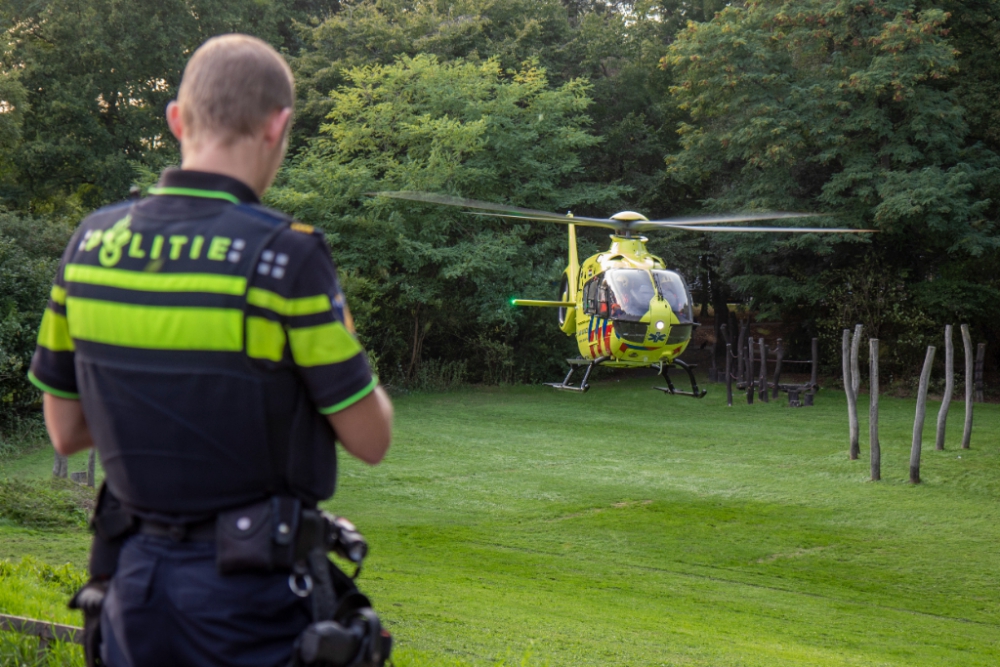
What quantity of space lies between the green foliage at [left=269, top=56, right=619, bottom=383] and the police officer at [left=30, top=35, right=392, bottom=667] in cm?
2527

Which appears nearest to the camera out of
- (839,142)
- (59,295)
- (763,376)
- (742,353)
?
(59,295)

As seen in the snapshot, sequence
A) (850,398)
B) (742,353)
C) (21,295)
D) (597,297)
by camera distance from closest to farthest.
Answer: (597,297) → (850,398) → (21,295) → (742,353)

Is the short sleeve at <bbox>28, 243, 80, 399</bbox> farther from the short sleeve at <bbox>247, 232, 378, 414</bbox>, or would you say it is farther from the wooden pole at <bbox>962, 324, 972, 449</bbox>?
the wooden pole at <bbox>962, 324, 972, 449</bbox>

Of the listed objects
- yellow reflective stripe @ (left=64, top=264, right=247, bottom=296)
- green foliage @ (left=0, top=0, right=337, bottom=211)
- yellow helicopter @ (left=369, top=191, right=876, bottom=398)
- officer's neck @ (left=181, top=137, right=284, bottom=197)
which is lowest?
yellow helicopter @ (left=369, top=191, right=876, bottom=398)

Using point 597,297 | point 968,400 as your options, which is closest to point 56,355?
point 597,297

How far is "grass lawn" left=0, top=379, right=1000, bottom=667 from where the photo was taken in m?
7.42

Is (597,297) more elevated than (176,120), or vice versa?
(176,120)

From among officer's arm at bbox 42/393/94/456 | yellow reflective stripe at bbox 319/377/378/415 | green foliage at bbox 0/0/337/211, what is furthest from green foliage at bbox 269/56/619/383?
yellow reflective stripe at bbox 319/377/378/415

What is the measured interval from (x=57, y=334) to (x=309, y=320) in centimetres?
59

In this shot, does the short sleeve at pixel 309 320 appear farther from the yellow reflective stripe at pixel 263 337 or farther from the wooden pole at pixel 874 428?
the wooden pole at pixel 874 428

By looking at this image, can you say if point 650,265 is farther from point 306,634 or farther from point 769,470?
point 306,634

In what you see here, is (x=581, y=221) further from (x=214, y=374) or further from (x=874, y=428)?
(x=214, y=374)

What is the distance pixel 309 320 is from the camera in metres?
1.82

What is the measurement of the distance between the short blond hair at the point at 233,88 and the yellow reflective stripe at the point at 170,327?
0.34 metres
